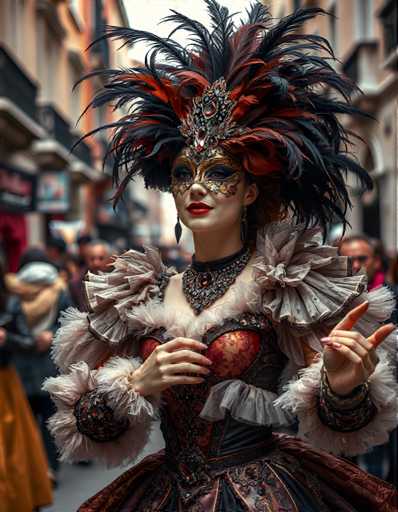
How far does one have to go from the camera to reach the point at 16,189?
42.8 ft

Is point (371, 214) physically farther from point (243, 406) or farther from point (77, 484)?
point (243, 406)

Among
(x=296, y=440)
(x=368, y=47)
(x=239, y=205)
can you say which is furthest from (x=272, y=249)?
(x=368, y=47)

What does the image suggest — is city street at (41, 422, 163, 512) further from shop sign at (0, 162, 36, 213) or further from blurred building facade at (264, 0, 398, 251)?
blurred building facade at (264, 0, 398, 251)

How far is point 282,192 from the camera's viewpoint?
3.12 meters

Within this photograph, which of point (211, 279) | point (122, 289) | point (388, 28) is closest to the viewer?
point (211, 279)

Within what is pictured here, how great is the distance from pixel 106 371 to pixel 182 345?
0.33m

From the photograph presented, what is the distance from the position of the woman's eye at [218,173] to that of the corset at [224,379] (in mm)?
450

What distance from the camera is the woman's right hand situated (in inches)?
107

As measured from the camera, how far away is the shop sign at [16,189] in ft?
40.4

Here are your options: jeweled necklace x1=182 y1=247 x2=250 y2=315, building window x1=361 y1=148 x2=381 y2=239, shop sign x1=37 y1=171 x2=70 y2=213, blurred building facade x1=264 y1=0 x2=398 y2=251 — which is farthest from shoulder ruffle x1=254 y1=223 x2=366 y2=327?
shop sign x1=37 y1=171 x2=70 y2=213

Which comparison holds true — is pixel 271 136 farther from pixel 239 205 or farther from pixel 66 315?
pixel 66 315

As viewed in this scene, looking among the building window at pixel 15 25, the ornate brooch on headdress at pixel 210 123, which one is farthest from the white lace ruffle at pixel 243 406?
the building window at pixel 15 25

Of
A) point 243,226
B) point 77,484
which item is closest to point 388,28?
point 77,484

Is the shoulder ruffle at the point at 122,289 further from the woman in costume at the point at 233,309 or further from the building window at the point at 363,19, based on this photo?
the building window at the point at 363,19
